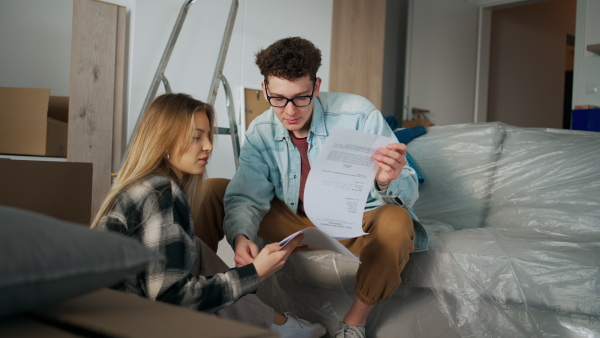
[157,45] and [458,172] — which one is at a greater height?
[157,45]

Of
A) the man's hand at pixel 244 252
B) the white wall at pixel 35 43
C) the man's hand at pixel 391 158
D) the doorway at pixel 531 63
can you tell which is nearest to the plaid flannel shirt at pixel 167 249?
the man's hand at pixel 244 252

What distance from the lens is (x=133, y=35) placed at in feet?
9.62

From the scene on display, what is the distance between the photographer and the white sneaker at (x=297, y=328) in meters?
Result: 1.59

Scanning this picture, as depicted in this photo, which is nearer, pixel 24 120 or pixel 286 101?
pixel 286 101

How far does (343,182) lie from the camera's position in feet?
4.53

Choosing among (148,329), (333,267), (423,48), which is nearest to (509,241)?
(333,267)

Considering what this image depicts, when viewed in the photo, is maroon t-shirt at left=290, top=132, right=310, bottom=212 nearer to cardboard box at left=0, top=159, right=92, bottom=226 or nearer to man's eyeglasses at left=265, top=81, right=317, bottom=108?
man's eyeglasses at left=265, top=81, right=317, bottom=108

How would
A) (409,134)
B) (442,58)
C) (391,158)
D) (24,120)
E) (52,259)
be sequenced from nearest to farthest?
(52,259) < (391,158) < (409,134) < (24,120) < (442,58)

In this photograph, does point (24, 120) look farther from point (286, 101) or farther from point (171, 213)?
point (171, 213)

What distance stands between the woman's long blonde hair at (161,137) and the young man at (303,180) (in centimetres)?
29

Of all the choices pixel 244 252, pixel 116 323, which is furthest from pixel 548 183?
pixel 116 323

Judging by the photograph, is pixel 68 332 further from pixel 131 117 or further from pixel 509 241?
pixel 131 117

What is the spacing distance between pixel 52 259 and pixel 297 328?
130 cm

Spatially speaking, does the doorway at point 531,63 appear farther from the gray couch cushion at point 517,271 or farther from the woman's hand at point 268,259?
the woman's hand at point 268,259
